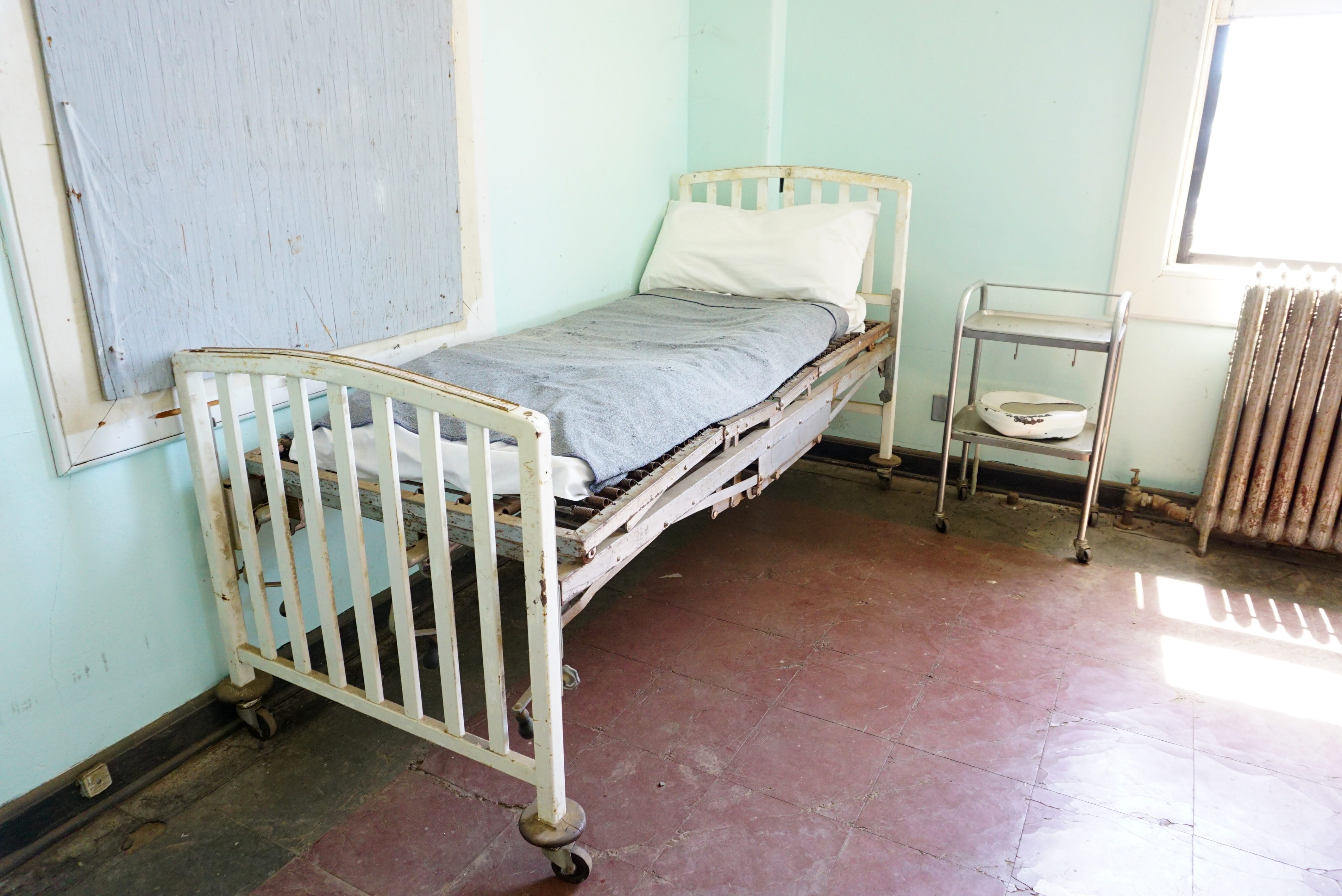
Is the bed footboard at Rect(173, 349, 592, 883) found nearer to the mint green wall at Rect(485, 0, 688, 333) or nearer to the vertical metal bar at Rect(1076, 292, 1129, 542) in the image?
the mint green wall at Rect(485, 0, 688, 333)

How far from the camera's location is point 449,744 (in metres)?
1.57

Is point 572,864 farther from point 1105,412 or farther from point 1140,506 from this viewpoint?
point 1140,506

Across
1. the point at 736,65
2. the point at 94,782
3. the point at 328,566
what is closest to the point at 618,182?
the point at 736,65

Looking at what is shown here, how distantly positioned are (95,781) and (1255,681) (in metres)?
2.51

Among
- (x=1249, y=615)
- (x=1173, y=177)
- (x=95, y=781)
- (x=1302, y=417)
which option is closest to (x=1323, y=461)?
(x=1302, y=417)

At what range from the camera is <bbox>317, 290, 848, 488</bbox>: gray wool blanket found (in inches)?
69.0

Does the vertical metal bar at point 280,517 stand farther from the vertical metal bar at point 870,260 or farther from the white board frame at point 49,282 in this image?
the vertical metal bar at point 870,260

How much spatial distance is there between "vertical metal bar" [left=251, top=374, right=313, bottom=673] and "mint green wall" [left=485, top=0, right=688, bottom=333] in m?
0.94

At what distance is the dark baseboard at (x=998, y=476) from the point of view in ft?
A: 10.2

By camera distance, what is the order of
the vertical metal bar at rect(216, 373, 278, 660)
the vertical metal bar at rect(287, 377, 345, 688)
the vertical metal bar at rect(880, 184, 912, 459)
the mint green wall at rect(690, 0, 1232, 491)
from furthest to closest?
the vertical metal bar at rect(880, 184, 912, 459), the mint green wall at rect(690, 0, 1232, 491), the vertical metal bar at rect(216, 373, 278, 660), the vertical metal bar at rect(287, 377, 345, 688)

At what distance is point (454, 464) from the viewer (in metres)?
1.69

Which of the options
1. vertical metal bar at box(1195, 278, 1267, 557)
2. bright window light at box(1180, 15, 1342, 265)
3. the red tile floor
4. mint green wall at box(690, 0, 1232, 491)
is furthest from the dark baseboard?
bright window light at box(1180, 15, 1342, 265)

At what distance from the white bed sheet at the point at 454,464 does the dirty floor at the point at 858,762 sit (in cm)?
60

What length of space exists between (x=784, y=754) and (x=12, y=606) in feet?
4.73
